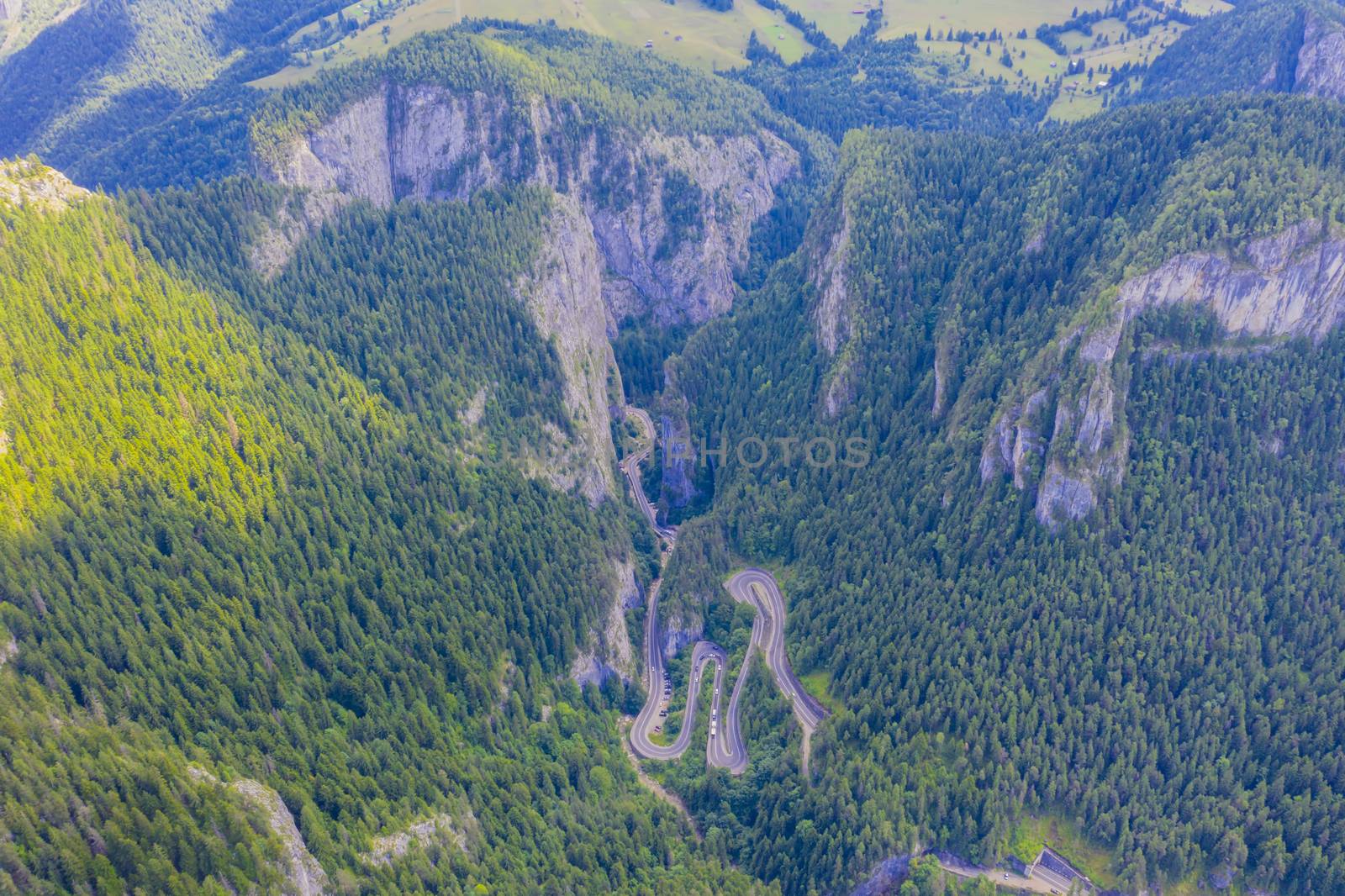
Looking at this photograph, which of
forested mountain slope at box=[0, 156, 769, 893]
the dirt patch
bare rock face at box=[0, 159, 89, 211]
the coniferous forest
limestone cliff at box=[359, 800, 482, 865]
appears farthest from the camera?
bare rock face at box=[0, 159, 89, 211]

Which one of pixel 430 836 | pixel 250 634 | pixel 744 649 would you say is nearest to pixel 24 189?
pixel 250 634

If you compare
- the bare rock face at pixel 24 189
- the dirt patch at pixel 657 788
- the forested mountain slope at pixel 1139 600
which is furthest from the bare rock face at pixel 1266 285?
the bare rock face at pixel 24 189

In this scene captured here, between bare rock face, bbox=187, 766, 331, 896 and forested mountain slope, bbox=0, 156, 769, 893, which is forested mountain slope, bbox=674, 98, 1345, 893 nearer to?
forested mountain slope, bbox=0, 156, 769, 893

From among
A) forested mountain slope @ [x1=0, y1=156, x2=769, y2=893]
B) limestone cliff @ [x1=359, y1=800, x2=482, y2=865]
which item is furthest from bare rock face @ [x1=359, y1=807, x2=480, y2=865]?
forested mountain slope @ [x1=0, y1=156, x2=769, y2=893]

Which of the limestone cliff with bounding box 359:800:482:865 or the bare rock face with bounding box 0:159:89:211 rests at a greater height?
the bare rock face with bounding box 0:159:89:211

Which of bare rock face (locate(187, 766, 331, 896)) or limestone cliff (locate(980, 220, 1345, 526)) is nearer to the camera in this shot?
bare rock face (locate(187, 766, 331, 896))

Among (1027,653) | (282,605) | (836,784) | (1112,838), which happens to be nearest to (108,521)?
(282,605)

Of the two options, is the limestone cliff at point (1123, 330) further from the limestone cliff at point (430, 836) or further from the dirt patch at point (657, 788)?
the limestone cliff at point (430, 836)

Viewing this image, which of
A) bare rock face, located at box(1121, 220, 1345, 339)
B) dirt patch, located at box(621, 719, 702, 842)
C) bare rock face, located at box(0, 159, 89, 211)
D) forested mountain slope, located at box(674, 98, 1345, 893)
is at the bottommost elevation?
dirt patch, located at box(621, 719, 702, 842)
